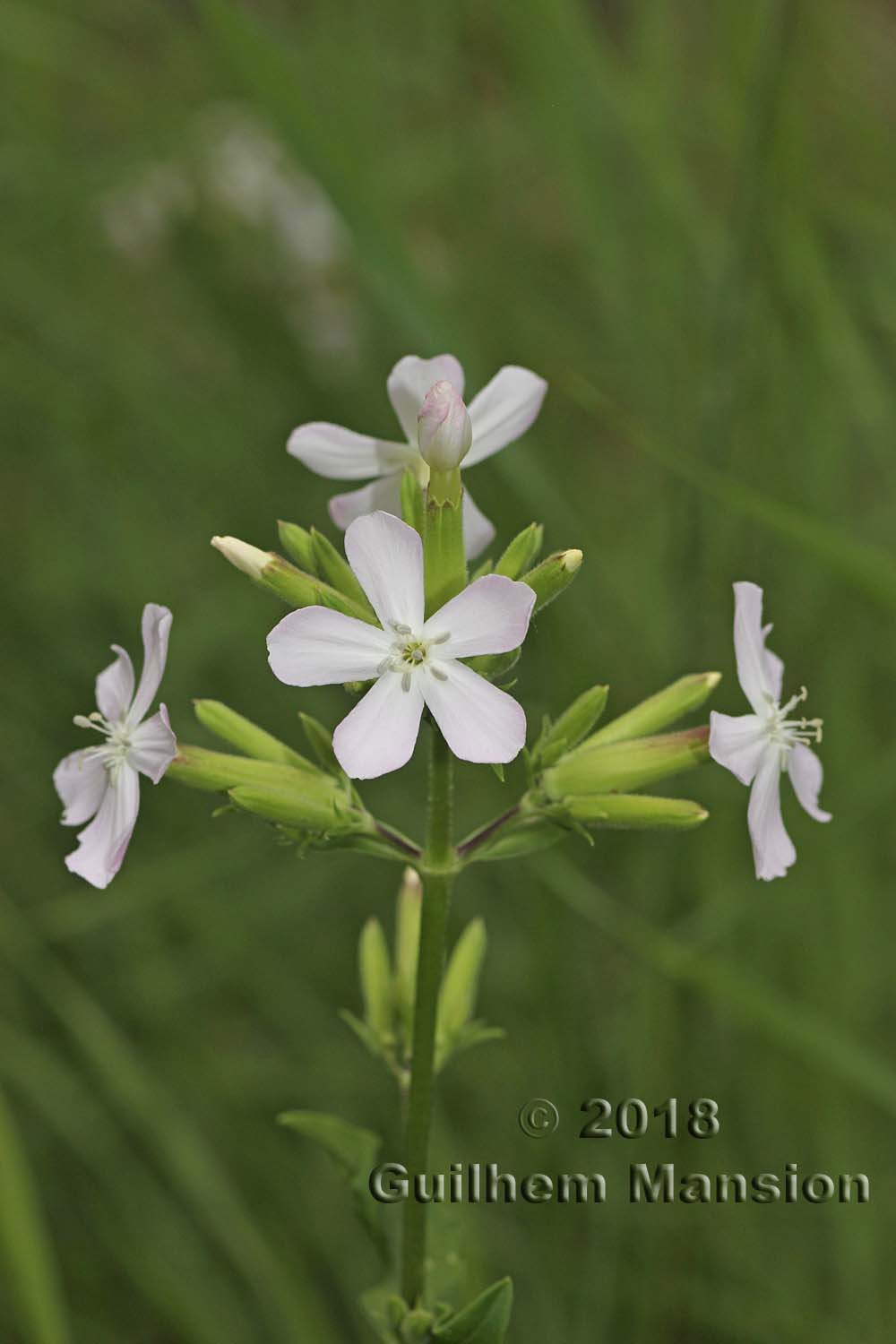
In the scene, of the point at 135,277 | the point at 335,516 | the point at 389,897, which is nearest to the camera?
the point at 335,516

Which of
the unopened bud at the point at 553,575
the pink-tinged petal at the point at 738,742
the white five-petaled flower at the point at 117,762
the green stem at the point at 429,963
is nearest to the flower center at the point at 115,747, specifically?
the white five-petaled flower at the point at 117,762

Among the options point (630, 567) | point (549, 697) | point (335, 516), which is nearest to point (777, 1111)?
point (549, 697)

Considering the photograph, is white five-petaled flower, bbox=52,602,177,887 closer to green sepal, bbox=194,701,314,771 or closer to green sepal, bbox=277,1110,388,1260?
green sepal, bbox=194,701,314,771

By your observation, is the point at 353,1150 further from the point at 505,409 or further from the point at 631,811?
the point at 505,409

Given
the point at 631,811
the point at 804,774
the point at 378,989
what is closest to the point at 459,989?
the point at 378,989

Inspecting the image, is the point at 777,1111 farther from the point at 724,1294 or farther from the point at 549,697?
the point at 549,697

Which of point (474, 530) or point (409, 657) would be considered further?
point (474, 530)

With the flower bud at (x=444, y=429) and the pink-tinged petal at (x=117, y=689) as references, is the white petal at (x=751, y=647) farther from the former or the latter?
the pink-tinged petal at (x=117, y=689)
